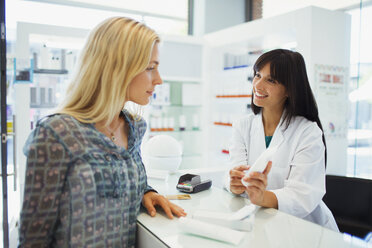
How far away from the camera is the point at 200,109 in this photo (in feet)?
14.2

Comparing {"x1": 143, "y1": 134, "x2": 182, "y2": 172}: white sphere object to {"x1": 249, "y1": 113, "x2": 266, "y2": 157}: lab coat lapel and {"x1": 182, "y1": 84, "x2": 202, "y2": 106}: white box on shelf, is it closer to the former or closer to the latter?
{"x1": 249, "y1": 113, "x2": 266, "y2": 157}: lab coat lapel

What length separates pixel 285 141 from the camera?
1695 millimetres

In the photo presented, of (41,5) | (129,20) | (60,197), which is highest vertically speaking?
(41,5)

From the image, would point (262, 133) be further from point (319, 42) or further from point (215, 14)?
point (215, 14)

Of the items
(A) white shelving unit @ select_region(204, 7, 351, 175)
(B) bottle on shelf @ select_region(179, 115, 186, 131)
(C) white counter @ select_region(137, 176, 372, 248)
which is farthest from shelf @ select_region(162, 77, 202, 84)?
(C) white counter @ select_region(137, 176, 372, 248)

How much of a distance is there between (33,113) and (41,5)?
4.81 ft

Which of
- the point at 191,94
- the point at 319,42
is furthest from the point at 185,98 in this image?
the point at 319,42

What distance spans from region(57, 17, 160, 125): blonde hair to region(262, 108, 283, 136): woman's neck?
95 cm

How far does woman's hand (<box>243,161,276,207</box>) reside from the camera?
1295 mm

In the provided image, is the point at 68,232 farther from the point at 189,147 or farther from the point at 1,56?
the point at 189,147

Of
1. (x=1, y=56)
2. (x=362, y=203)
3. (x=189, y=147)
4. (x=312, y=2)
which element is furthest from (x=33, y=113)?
(x=312, y=2)

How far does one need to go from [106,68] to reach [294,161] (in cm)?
100

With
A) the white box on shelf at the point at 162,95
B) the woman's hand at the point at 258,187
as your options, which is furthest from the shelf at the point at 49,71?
the woman's hand at the point at 258,187

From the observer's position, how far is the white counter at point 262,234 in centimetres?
104
